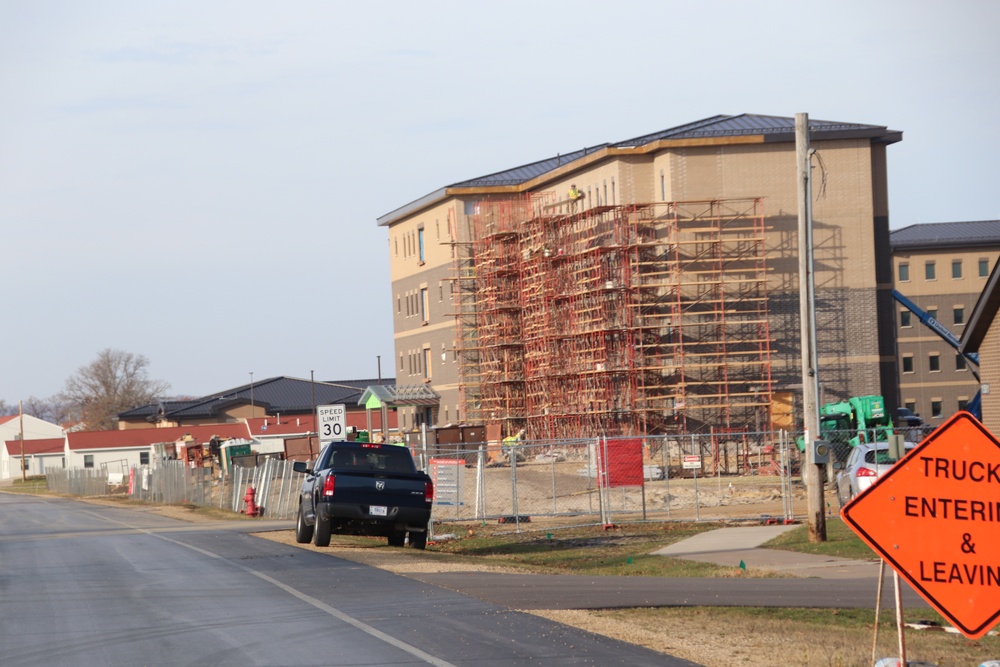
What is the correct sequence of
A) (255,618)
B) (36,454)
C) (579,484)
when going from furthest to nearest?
(36,454)
(579,484)
(255,618)

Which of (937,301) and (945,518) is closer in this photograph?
(945,518)

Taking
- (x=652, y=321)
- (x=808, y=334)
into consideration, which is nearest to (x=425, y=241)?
(x=652, y=321)

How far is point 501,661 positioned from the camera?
35.8 feet

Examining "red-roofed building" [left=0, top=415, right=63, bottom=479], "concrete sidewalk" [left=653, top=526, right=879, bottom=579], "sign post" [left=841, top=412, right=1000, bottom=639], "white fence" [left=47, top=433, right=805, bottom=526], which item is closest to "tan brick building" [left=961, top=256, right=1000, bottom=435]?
"white fence" [left=47, top=433, right=805, bottom=526]

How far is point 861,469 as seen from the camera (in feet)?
91.8

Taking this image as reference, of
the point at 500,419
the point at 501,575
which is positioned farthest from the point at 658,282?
the point at 501,575

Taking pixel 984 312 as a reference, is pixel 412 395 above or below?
below

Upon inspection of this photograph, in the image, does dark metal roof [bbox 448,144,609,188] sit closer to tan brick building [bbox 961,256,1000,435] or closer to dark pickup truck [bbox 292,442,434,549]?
tan brick building [bbox 961,256,1000,435]

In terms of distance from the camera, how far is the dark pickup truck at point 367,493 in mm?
23094

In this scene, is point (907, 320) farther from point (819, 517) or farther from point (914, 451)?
point (914, 451)

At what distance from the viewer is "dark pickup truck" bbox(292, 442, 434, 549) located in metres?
23.1

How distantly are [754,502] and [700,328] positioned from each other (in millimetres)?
21773

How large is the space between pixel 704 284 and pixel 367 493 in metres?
38.1

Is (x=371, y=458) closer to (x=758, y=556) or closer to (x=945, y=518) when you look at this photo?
(x=758, y=556)
